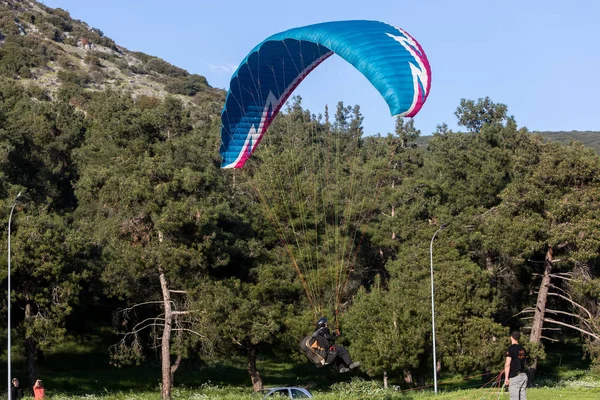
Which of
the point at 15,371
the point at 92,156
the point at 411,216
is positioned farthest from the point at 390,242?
the point at 15,371

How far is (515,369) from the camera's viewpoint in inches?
511

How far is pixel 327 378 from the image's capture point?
39594 millimetres

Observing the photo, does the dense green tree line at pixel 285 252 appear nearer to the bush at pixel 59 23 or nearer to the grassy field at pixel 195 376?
the grassy field at pixel 195 376

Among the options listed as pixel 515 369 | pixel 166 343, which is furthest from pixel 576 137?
pixel 515 369

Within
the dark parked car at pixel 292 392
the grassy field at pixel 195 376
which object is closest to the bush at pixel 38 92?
the grassy field at pixel 195 376

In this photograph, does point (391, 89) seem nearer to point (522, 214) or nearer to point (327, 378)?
point (522, 214)

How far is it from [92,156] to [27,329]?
18376mm

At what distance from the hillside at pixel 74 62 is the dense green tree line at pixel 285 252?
51.2m

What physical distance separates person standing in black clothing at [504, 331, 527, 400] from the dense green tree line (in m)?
Answer: 11.8

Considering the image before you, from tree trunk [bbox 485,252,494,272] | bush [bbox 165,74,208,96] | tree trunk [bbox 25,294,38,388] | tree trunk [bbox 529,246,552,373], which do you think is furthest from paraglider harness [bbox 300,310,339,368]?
bush [bbox 165,74,208,96]

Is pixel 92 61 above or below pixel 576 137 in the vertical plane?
above

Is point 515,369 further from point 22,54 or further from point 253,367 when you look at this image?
point 22,54

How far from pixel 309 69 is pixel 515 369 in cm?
1115

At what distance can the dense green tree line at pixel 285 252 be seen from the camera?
31594mm
